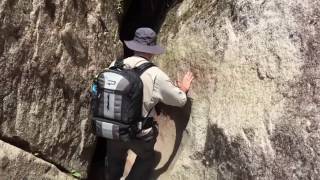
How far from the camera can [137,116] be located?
5.87 meters

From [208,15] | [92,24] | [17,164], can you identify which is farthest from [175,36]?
[17,164]

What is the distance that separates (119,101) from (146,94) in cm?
36

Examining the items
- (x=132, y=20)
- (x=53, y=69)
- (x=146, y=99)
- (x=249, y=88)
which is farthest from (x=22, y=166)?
(x=132, y=20)

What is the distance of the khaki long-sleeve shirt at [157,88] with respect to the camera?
580 cm

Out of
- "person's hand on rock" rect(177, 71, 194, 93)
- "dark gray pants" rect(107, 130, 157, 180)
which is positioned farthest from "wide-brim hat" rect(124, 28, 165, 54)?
"dark gray pants" rect(107, 130, 157, 180)

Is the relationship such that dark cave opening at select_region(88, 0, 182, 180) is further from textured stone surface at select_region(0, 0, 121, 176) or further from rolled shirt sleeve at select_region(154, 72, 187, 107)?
rolled shirt sleeve at select_region(154, 72, 187, 107)

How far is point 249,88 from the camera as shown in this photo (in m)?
5.56

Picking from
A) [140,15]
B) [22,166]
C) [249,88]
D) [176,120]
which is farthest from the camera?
[140,15]

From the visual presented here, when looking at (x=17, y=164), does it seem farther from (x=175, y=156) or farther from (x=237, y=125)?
(x=237, y=125)

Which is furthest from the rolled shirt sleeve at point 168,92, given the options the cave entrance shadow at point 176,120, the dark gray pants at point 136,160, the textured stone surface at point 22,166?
the textured stone surface at point 22,166

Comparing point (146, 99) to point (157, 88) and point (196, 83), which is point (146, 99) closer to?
point (157, 88)

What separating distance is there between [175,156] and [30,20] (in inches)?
91.6

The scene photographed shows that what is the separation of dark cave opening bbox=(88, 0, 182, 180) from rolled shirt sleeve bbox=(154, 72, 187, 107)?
1.42m

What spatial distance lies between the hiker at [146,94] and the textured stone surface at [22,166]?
2.44ft
